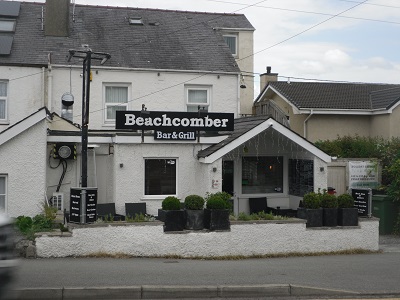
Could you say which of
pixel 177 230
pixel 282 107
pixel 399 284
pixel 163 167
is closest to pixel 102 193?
pixel 163 167

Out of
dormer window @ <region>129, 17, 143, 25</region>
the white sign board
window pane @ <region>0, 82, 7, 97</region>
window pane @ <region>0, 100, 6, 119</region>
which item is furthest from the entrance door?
dormer window @ <region>129, 17, 143, 25</region>

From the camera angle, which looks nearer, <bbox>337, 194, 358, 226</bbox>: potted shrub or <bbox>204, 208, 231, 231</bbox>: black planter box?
<bbox>204, 208, 231, 231</bbox>: black planter box

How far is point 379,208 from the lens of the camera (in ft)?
68.7

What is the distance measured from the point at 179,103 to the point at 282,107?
8.37 metres

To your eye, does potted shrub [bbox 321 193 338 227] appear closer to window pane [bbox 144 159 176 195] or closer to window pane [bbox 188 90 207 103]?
window pane [bbox 144 159 176 195]

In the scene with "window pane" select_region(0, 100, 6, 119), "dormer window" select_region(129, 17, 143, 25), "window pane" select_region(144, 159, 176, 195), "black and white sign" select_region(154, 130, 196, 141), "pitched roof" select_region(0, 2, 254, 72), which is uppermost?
"dormer window" select_region(129, 17, 143, 25)

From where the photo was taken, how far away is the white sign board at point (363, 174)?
2309cm

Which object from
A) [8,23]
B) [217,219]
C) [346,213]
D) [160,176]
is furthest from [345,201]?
[8,23]

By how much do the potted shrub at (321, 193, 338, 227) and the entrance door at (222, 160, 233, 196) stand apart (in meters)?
4.74

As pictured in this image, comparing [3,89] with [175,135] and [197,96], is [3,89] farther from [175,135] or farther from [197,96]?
[175,135]

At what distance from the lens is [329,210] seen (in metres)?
16.7

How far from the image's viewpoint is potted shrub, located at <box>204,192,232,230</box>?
51.0 feet

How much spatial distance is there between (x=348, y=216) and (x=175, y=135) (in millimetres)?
5668

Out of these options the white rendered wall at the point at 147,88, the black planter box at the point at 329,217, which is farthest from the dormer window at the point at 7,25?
the black planter box at the point at 329,217
